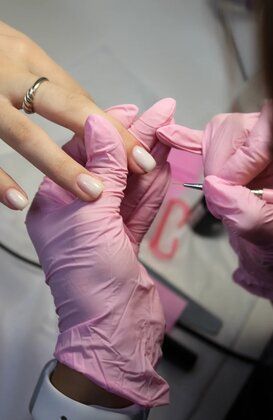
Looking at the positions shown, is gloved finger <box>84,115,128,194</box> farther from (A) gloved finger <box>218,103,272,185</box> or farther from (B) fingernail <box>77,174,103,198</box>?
(A) gloved finger <box>218,103,272,185</box>

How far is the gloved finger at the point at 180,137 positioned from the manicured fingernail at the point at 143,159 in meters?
0.04

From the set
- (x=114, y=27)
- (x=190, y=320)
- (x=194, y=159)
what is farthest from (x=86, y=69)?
(x=190, y=320)

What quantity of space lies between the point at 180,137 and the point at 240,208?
0.43 ft

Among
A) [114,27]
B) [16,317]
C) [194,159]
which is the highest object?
[114,27]

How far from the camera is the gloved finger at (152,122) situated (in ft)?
2.14

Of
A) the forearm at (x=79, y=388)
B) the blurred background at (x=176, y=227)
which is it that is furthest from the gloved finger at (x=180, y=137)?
the forearm at (x=79, y=388)

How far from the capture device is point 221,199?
2.03ft

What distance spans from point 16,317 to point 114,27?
745mm

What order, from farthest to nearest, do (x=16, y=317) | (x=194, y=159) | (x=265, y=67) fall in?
(x=194, y=159) < (x=16, y=317) < (x=265, y=67)

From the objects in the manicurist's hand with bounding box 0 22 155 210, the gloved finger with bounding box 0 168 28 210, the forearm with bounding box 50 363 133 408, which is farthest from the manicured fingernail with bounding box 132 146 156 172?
the forearm with bounding box 50 363 133 408

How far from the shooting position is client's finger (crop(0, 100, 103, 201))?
23.1 inches

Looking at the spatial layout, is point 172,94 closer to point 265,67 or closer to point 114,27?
point 114,27

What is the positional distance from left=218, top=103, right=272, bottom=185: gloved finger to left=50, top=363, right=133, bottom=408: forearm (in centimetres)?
33

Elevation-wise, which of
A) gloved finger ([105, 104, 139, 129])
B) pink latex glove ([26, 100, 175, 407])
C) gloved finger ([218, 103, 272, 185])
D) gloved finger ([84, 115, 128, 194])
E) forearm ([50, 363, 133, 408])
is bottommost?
forearm ([50, 363, 133, 408])
